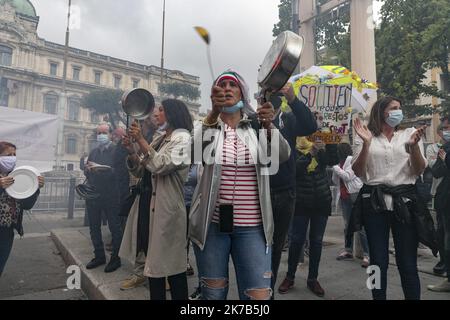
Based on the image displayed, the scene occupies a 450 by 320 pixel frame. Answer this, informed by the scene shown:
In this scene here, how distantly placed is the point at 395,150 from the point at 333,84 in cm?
148

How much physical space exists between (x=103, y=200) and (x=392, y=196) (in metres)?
3.38

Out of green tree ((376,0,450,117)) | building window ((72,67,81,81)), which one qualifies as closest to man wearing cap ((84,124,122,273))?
green tree ((376,0,450,117))

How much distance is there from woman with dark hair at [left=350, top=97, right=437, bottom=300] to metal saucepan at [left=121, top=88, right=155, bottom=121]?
1707mm

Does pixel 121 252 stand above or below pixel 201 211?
below

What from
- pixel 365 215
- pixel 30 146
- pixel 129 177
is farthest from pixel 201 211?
pixel 30 146

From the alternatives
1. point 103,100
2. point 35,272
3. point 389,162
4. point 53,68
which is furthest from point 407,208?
point 53,68

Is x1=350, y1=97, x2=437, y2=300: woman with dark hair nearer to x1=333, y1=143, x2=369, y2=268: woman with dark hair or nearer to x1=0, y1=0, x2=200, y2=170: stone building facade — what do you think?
x1=333, y1=143, x2=369, y2=268: woman with dark hair

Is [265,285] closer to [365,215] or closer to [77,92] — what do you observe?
[365,215]

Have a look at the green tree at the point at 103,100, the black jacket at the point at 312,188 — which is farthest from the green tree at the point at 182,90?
the black jacket at the point at 312,188

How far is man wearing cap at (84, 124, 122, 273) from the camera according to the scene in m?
4.03

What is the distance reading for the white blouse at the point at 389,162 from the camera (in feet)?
8.29
